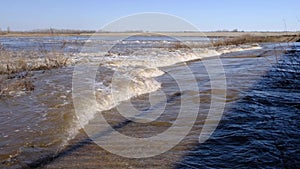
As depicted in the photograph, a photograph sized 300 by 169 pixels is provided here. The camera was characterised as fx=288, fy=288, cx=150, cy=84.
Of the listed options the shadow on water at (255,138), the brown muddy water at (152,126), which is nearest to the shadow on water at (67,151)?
the brown muddy water at (152,126)

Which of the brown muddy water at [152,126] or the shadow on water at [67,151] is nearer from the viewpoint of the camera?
the shadow on water at [67,151]

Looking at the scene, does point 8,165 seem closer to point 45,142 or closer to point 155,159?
point 45,142

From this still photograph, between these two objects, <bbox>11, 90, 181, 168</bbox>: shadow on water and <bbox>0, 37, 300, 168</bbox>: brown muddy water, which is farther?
<bbox>0, 37, 300, 168</bbox>: brown muddy water

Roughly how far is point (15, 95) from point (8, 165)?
4.45m

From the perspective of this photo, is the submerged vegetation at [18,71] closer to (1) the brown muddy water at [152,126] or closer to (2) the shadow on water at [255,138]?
(1) the brown muddy water at [152,126]

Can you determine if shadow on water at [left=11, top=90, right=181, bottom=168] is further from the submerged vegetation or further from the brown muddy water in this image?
the submerged vegetation

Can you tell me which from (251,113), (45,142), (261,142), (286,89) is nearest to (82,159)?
(45,142)

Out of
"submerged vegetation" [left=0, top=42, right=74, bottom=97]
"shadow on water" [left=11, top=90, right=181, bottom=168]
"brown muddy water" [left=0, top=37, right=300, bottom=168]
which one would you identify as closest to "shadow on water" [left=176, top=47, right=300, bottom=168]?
"brown muddy water" [left=0, top=37, right=300, bottom=168]

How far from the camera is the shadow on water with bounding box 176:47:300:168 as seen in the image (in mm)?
4059

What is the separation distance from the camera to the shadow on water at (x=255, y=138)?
4059 mm

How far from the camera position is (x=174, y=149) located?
15.0ft

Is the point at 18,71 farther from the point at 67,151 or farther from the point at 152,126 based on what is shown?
the point at 67,151

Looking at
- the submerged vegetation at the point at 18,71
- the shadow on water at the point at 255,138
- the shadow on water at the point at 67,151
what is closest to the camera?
the shadow on water at the point at 67,151

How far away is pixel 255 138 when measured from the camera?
16.4 ft
